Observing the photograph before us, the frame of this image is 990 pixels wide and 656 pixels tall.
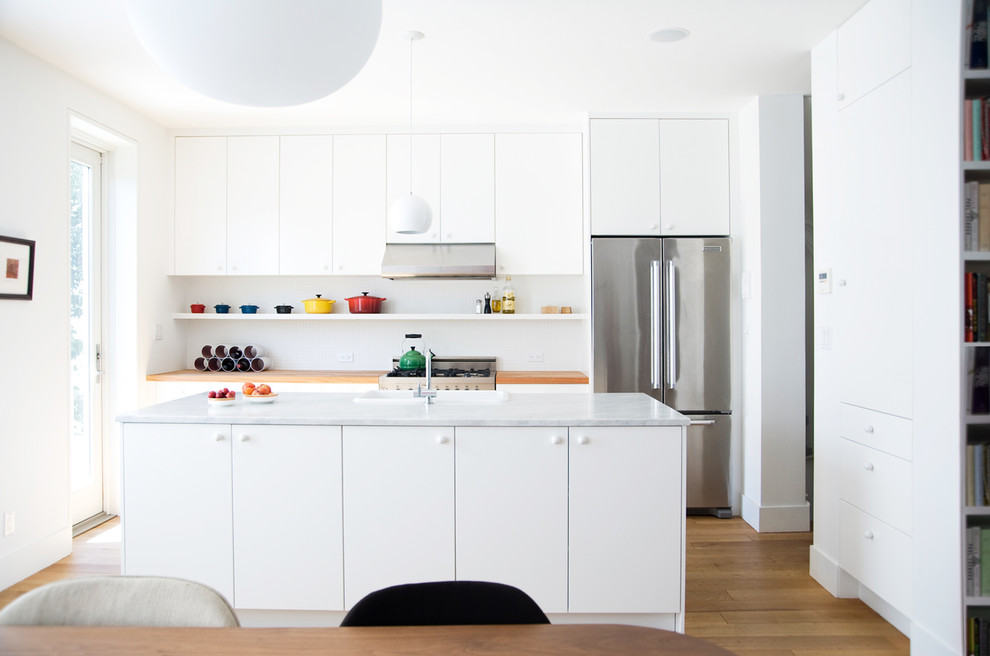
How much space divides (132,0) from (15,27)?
2.88 metres

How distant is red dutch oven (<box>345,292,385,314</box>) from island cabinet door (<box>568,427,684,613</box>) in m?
2.71

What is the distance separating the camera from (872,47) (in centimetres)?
271

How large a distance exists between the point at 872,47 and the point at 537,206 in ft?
7.88

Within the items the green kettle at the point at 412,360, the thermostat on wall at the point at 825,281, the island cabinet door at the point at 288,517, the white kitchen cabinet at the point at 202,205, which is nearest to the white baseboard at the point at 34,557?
the island cabinet door at the point at 288,517

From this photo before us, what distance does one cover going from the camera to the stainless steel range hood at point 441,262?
15.0ft

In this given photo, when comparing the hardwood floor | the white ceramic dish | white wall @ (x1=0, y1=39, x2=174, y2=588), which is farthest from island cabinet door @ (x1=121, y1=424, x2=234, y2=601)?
white wall @ (x1=0, y1=39, x2=174, y2=588)

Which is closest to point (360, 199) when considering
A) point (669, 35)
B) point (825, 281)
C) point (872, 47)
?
point (669, 35)

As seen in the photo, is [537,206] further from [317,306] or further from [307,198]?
[317,306]

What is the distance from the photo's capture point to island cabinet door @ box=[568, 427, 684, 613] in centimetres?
249

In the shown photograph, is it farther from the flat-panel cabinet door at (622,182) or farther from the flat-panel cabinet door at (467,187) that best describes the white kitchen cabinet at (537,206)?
the flat-panel cabinet door at (622,182)

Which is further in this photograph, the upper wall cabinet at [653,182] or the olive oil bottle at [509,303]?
the olive oil bottle at [509,303]

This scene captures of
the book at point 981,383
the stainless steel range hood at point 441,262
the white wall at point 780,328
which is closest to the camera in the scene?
the book at point 981,383

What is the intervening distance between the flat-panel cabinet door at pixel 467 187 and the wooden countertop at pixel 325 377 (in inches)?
42.0

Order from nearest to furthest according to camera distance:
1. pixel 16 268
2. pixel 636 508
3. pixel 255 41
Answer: pixel 255 41 → pixel 636 508 → pixel 16 268
